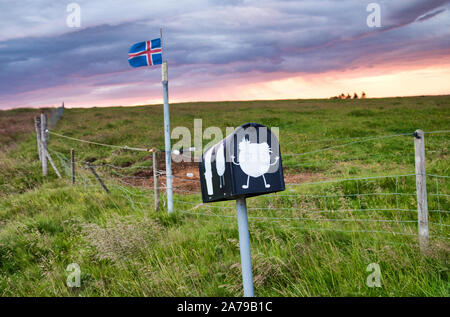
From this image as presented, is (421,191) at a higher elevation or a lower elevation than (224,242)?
higher

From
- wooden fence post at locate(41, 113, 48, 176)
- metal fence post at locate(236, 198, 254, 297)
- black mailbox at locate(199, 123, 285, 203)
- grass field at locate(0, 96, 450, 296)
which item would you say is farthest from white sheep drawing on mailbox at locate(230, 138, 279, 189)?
wooden fence post at locate(41, 113, 48, 176)

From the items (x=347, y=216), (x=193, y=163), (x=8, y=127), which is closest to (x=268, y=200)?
(x=347, y=216)

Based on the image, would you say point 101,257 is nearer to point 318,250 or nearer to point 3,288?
point 3,288

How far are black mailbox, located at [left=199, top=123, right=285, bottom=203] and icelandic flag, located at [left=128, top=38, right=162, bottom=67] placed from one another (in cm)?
409

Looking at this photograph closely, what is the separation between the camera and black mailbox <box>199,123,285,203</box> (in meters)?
2.22

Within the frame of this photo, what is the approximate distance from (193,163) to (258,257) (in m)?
8.77

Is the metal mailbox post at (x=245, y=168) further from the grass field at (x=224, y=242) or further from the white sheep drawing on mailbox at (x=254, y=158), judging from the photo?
the grass field at (x=224, y=242)

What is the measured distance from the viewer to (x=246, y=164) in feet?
7.39

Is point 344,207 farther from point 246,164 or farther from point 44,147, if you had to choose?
point 44,147

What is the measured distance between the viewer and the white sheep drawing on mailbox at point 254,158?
2246mm

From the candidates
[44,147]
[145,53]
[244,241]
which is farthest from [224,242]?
[44,147]

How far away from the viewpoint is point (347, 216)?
496 cm

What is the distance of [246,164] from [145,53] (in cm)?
449

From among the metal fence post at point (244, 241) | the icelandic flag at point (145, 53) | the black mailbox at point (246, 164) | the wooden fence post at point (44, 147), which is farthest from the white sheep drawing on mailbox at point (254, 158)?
the wooden fence post at point (44, 147)
